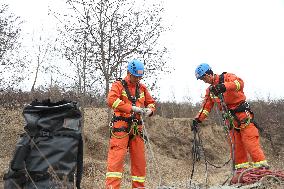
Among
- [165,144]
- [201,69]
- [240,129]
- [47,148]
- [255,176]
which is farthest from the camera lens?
[165,144]

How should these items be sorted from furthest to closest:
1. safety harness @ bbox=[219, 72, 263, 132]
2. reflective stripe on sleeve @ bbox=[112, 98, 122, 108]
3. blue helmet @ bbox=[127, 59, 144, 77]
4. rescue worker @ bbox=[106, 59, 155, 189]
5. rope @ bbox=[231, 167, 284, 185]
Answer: safety harness @ bbox=[219, 72, 263, 132] < blue helmet @ bbox=[127, 59, 144, 77] < reflective stripe on sleeve @ bbox=[112, 98, 122, 108] < rescue worker @ bbox=[106, 59, 155, 189] < rope @ bbox=[231, 167, 284, 185]

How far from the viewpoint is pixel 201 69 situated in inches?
280

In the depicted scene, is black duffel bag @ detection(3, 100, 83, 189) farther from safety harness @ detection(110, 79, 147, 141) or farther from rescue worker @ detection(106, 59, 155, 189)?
safety harness @ detection(110, 79, 147, 141)

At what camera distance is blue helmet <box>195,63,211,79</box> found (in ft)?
23.3

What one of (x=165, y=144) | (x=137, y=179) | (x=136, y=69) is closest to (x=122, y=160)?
(x=137, y=179)

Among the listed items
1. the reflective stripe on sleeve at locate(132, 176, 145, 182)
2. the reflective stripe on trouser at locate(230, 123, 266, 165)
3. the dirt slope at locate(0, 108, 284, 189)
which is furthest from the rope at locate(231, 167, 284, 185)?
the dirt slope at locate(0, 108, 284, 189)

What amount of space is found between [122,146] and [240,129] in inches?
91.0

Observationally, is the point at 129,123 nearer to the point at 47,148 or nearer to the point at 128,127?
the point at 128,127

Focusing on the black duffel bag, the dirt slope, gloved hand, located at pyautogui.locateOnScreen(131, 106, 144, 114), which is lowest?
the dirt slope

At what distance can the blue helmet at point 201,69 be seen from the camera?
7.11 metres

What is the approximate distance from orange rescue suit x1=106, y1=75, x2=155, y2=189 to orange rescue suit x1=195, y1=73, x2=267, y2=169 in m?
1.52

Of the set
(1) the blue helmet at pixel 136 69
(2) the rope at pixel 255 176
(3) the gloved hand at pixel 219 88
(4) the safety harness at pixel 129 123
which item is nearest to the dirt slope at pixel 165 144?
(4) the safety harness at pixel 129 123

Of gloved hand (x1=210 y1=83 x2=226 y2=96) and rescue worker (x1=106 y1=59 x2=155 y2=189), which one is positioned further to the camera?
gloved hand (x1=210 y1=83 x2=226 y2=96)

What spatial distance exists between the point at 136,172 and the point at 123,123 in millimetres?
815
